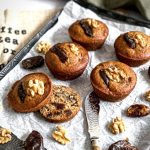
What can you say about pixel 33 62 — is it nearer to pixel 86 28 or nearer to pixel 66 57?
pixel 66 57

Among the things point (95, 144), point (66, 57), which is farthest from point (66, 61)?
point (95, 144)

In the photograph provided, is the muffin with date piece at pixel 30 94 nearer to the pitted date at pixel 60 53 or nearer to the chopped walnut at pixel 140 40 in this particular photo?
the pitted date at pixel 60 53

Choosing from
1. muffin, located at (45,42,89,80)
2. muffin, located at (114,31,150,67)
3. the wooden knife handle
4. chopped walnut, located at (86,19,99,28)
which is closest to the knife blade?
the wooden knife handle

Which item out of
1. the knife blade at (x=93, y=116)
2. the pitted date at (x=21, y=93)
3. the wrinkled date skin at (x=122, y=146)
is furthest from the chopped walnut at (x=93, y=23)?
the wrinkled date skin at (x=122, y=146)

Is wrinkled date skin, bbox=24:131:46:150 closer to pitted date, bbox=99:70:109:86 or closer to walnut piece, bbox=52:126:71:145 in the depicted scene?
walnut piece, bbox=52:126:71:145

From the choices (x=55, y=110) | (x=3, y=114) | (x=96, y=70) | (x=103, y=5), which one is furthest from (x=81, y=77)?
(x=103, y=5)

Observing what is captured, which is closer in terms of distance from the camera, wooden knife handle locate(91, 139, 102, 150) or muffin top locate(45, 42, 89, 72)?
wooden knife handle locate(91, 139, 102, 150)
